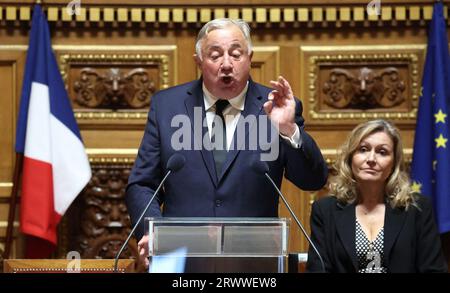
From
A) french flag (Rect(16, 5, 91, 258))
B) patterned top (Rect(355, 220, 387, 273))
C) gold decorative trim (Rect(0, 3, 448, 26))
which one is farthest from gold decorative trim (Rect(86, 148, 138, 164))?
patterned top (Rect(355, 220, 387, 273))

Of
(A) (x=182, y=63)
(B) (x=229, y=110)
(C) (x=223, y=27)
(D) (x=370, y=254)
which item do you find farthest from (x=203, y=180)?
(A) (x=182, y=63)

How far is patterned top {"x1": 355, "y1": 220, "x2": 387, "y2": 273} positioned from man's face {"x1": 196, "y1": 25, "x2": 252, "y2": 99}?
0.70 meters

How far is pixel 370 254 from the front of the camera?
336 cm

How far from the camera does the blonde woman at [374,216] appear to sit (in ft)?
11.0

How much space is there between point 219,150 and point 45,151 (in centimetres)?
156

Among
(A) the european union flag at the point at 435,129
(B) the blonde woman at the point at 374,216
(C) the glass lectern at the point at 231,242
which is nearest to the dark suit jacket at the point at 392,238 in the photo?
(B) the blonde woman at the point at 374,216

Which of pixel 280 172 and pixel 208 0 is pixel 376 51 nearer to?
pixel 208 0

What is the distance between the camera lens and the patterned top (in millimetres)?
3342

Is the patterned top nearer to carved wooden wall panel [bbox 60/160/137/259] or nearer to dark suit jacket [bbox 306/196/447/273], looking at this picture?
dark suit jacket [bbox 306/196/447/273]

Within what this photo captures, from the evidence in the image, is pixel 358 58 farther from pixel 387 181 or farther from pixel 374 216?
pixel 374 216

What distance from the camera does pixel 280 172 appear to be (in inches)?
131

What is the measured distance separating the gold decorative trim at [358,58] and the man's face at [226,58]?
1578 millimetres

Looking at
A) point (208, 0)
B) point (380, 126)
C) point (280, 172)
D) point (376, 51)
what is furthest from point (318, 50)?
point (280, 172)

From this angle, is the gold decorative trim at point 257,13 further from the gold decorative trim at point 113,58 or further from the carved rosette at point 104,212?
the carved rosette at point 104,212
